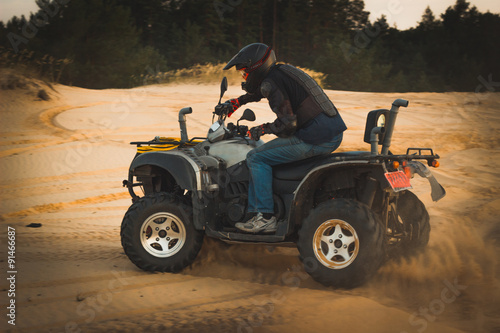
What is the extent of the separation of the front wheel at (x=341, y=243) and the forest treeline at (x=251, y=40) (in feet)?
57.2

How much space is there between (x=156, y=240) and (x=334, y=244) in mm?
1859

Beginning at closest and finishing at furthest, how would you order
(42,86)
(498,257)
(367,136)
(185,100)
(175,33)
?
(367,136)
(498,257)
(42,86)
(185,100)
(175,33)

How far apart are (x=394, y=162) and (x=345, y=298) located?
121 centimetres

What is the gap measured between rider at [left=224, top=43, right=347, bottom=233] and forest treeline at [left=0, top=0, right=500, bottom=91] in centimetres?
1672

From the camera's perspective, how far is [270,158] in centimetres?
556

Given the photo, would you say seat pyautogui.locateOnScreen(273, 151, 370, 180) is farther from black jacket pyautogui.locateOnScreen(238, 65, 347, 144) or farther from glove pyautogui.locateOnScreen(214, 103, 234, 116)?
glove pyautogui.locateOnScreen(214, 103, 234, 116)

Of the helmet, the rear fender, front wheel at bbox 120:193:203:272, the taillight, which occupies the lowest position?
front wheel at bbox 120:193:203:272

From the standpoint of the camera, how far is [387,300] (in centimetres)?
492

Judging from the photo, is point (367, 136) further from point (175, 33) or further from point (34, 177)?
point (175, 33)

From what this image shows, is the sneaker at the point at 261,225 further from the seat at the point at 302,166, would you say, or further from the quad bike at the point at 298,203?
the seat at the point at 302,166

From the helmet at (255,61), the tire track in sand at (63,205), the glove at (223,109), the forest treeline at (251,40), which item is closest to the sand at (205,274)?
the tire track in sand at (63,205)

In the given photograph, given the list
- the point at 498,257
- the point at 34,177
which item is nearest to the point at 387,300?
the point at 498,257

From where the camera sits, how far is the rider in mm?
5434

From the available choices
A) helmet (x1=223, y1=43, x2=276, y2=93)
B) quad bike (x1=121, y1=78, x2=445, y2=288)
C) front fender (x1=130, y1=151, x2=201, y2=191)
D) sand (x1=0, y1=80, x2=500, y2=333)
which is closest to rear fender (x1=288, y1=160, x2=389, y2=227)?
quad bike (x1=121, y1=78, x2=445, y2=288)
